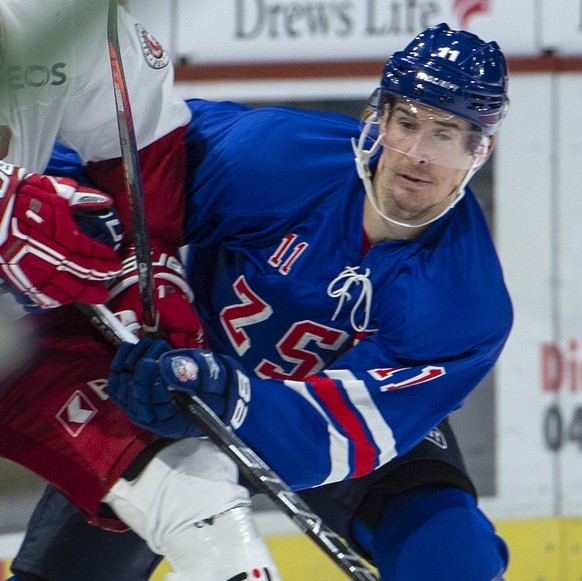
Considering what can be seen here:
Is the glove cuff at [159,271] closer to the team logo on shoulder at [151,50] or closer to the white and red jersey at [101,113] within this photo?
the white and red jersey at [101,113]

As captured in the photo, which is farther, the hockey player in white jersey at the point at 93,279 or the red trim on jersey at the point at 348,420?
the red trim on jersey at the point at 348,420

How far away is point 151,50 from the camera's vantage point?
1.61 metres

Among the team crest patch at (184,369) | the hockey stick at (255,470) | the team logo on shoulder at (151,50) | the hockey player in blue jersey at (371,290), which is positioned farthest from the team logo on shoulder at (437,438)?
the team logo on shoulder at (151,50)

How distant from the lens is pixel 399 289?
1603mm

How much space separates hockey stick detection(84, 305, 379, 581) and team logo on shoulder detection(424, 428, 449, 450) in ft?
1.09

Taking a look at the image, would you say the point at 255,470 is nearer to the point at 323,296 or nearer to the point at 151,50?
the point at 323,296

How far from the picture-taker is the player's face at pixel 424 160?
160cm

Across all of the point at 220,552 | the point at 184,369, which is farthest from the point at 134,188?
the point at 220,552

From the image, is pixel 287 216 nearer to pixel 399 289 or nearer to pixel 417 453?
pixel 399 289

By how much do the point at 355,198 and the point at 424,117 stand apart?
0.55ft

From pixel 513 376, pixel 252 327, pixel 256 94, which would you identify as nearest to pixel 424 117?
pixel 252 327

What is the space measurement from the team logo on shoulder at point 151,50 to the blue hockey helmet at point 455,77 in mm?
322

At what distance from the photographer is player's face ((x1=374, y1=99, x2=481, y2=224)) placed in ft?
5.25

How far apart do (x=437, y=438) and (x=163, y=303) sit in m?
0.52
